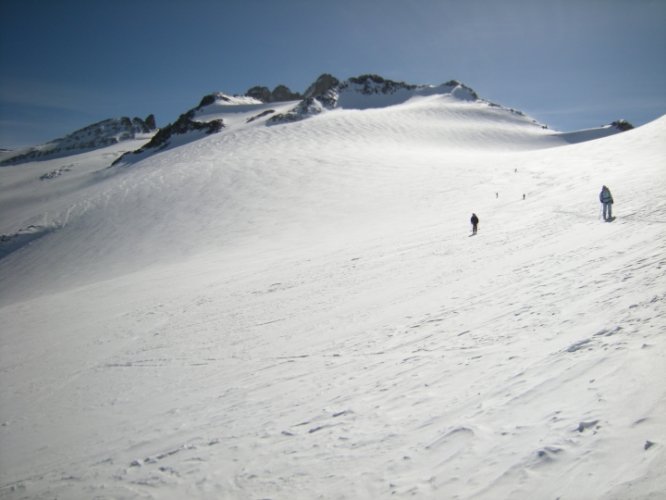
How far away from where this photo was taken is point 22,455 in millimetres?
6469

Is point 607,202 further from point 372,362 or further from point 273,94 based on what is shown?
point 273,94

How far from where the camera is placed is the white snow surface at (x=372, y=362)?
4.18 metres

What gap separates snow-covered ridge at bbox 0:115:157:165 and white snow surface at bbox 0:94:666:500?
110 meters

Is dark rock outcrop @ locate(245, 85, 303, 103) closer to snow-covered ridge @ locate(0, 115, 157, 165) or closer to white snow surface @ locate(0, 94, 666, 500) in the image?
snow-covered ridge @ locate(0, 115, 157, 165)

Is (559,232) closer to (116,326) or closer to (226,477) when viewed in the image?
(226,477)

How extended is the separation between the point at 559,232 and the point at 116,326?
17191mm

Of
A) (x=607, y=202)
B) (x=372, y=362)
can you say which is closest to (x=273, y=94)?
(x=607, y=202)

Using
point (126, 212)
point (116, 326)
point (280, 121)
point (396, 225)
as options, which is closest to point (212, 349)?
point (116, 326)

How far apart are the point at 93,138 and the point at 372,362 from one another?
143 meters

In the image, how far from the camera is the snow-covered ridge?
112438 mm

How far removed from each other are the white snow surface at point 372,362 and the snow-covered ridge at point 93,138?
4334 inches

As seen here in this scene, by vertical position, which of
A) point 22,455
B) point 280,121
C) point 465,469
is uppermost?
point 280,121

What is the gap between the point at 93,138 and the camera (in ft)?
391

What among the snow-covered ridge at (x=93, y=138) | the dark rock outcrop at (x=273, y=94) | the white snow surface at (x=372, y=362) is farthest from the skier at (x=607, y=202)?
the snow-covered ridge at (x=93, y=138)
